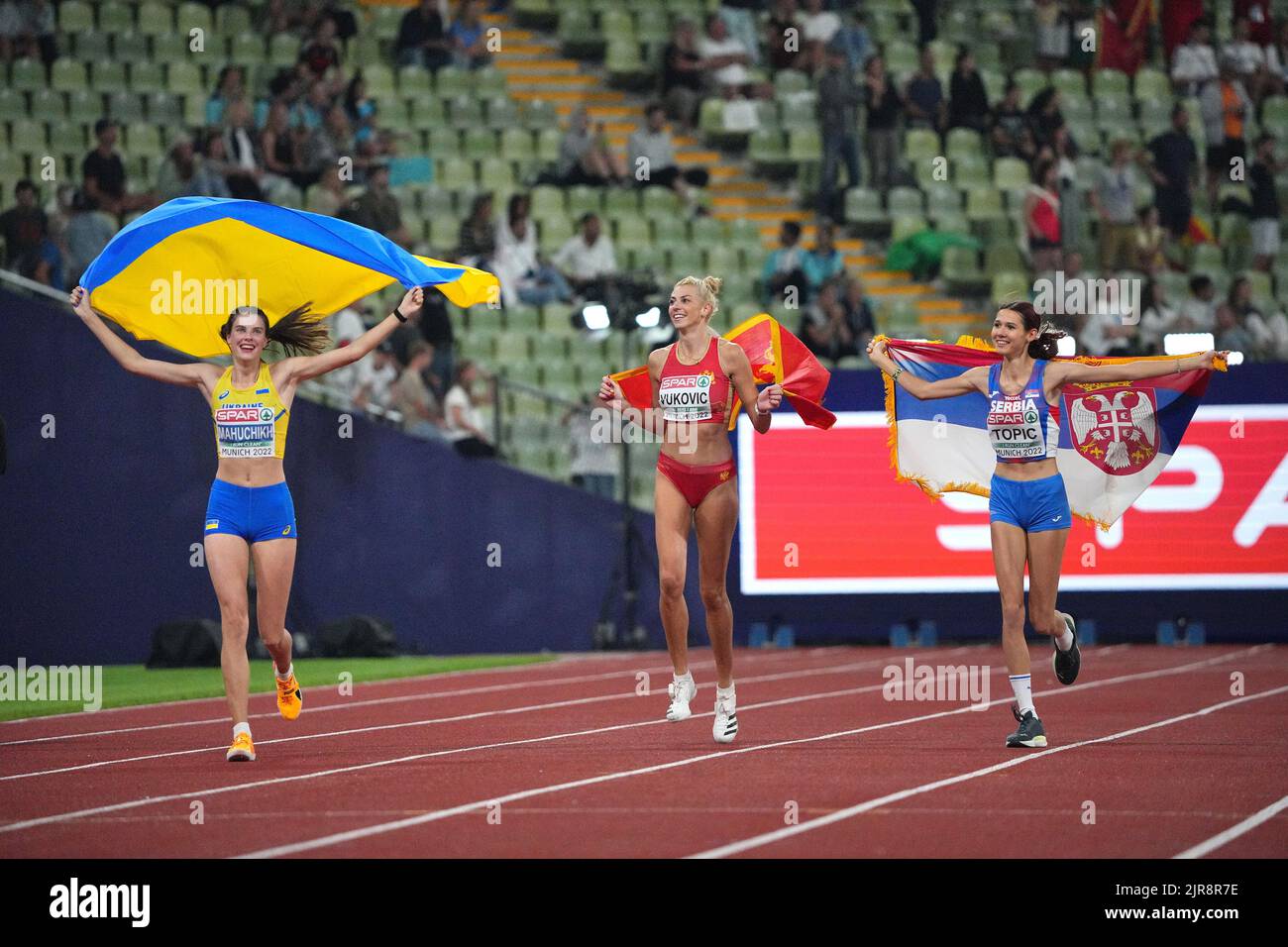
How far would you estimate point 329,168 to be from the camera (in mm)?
21484

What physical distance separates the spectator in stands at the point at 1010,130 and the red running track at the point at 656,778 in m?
12.2

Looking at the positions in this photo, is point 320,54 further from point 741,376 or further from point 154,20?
point 741,376

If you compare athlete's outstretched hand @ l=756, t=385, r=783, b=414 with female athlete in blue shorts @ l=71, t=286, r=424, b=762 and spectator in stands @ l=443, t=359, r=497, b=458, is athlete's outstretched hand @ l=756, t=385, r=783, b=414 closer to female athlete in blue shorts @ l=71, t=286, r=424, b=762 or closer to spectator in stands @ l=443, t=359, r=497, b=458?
female athlete in blue shorts @ l=71, t=286, r=424, b=762

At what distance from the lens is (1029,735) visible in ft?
34.2

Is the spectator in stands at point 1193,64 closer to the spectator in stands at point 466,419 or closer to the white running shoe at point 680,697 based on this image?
the spectator in stands at point 466,419

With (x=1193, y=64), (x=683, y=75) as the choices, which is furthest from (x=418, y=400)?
(x=1193, y=64)

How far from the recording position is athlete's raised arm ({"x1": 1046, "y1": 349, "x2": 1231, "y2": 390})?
1099cm

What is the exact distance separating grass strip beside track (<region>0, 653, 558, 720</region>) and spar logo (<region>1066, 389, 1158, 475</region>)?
6.69 m

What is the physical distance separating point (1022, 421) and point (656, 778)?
3.14 meters

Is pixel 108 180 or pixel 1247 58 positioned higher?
pixel 1247 58

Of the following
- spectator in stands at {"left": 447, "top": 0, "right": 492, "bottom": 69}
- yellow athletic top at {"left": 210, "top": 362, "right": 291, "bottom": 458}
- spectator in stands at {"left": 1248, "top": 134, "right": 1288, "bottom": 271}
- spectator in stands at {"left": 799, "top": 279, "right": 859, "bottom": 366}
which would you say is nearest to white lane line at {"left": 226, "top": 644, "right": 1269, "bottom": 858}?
yellow athletic top at {"left": 210, "top": 362, "right": 291, "bottom": 458}

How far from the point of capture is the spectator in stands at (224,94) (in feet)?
73.4

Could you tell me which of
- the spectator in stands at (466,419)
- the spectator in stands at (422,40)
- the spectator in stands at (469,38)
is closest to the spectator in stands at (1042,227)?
the spectator in stands at (469,38)

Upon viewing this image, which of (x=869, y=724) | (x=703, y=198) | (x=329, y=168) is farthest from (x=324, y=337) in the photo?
(x=703, y=198)
